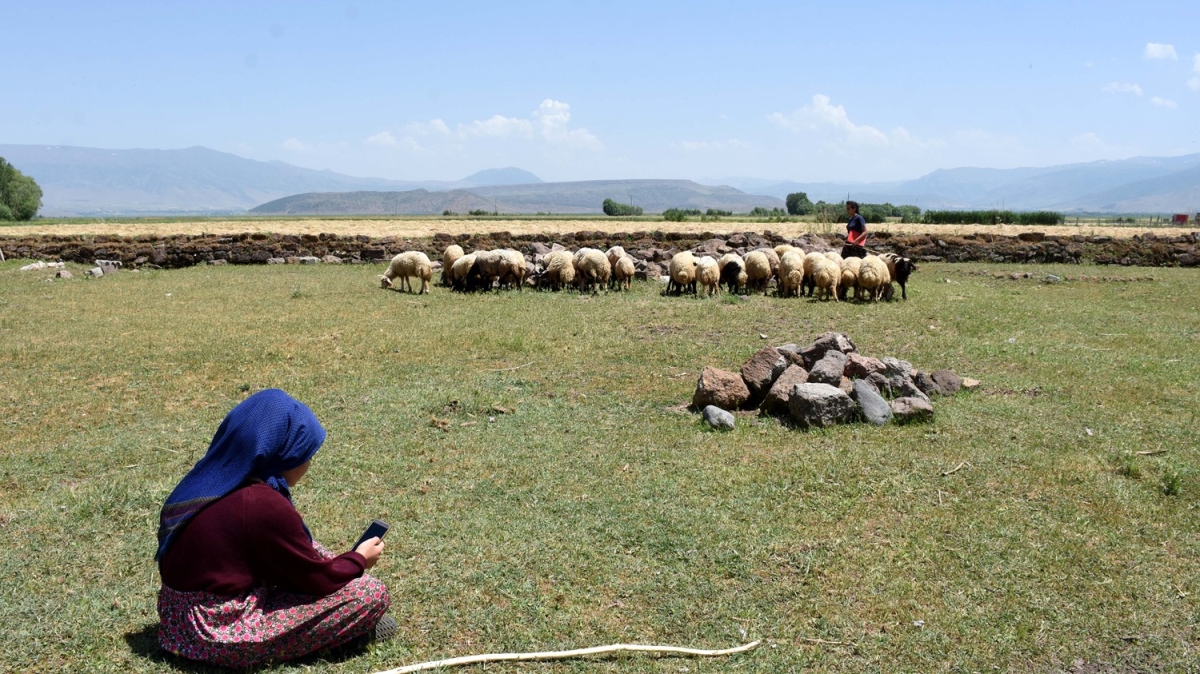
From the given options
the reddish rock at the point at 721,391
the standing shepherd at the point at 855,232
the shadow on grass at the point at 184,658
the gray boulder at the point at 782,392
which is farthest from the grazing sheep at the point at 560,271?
the shadow on grass at the point at 184,658

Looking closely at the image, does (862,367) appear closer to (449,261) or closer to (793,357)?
(793,357)

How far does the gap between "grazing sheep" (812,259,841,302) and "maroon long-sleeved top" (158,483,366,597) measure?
15454 mm

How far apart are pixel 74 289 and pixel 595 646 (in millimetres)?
19839

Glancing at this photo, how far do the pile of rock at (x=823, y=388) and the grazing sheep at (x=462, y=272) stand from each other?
40.2 feet

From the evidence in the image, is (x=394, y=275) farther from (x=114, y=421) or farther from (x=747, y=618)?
(x=747, y=618)

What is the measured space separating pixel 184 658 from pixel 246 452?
4.30 feet

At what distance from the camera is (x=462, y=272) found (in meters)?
20.8

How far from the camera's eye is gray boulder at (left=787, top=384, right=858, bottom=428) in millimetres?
8289

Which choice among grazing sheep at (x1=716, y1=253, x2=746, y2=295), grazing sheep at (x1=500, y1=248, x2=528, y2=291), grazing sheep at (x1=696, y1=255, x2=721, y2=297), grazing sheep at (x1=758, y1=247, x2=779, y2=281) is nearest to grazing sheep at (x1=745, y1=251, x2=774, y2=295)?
grazing sheep at (x1=716, y1=253, x2=746, y2=295)

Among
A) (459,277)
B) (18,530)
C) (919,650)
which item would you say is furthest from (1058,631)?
(459,277)

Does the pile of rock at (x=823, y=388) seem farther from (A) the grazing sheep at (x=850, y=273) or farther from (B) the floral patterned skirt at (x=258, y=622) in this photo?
(A) the grazing sheep at (x=850, y=273)

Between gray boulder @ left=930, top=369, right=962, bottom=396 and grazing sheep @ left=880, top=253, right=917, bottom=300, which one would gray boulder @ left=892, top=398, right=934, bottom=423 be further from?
grazing sheep @ left=880, top=253, right=917, bottom=300

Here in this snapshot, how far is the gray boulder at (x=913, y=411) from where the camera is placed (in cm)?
842

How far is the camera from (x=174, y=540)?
155 inches
